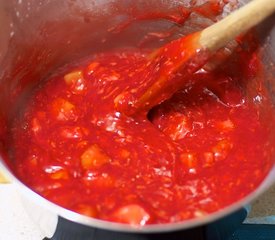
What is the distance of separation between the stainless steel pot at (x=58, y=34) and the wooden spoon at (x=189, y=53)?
19cm

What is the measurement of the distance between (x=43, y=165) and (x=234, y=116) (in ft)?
2.28

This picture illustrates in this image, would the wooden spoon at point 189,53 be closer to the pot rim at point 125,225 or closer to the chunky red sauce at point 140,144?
the chunky red sauce at point 140,144

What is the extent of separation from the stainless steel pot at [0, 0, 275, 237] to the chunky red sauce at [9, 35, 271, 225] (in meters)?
0.06

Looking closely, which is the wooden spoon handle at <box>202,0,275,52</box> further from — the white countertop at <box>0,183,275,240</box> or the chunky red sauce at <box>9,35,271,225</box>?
the white countertop at <box>0,183,275,240</box>

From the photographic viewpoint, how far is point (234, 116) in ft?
5.33

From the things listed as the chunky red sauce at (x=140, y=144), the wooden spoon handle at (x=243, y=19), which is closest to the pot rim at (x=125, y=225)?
the chunky red sauce at (x=140, y=144)

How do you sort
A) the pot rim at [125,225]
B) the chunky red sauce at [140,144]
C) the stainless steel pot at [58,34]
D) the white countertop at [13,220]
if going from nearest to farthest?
1. the pot rim at [125,225]
2. the chunky red sauce at [140,144]
3. the white countertop at [13,220]
4. the stainless steel pot at [58,34]

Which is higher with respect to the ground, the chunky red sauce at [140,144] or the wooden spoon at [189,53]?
the wooden spoon at [189,53]

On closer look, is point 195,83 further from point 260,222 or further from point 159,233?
point 159,233

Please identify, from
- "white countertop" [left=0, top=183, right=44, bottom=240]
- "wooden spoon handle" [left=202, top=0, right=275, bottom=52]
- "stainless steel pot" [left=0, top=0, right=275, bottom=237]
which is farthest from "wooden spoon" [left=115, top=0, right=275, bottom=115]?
"white countertop" [left=0, top=183, right=44, bottom=240]

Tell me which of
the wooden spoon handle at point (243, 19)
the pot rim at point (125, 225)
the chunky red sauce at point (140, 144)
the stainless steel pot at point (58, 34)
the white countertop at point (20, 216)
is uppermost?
the wooden spoon handle at point (243, 19)

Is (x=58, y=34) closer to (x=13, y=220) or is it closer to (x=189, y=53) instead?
(x=189, y=53)

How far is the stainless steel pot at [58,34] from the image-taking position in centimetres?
154

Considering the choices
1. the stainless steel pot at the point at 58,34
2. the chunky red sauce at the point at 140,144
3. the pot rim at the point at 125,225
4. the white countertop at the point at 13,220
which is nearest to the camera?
the pot rim at the point at 125,225
